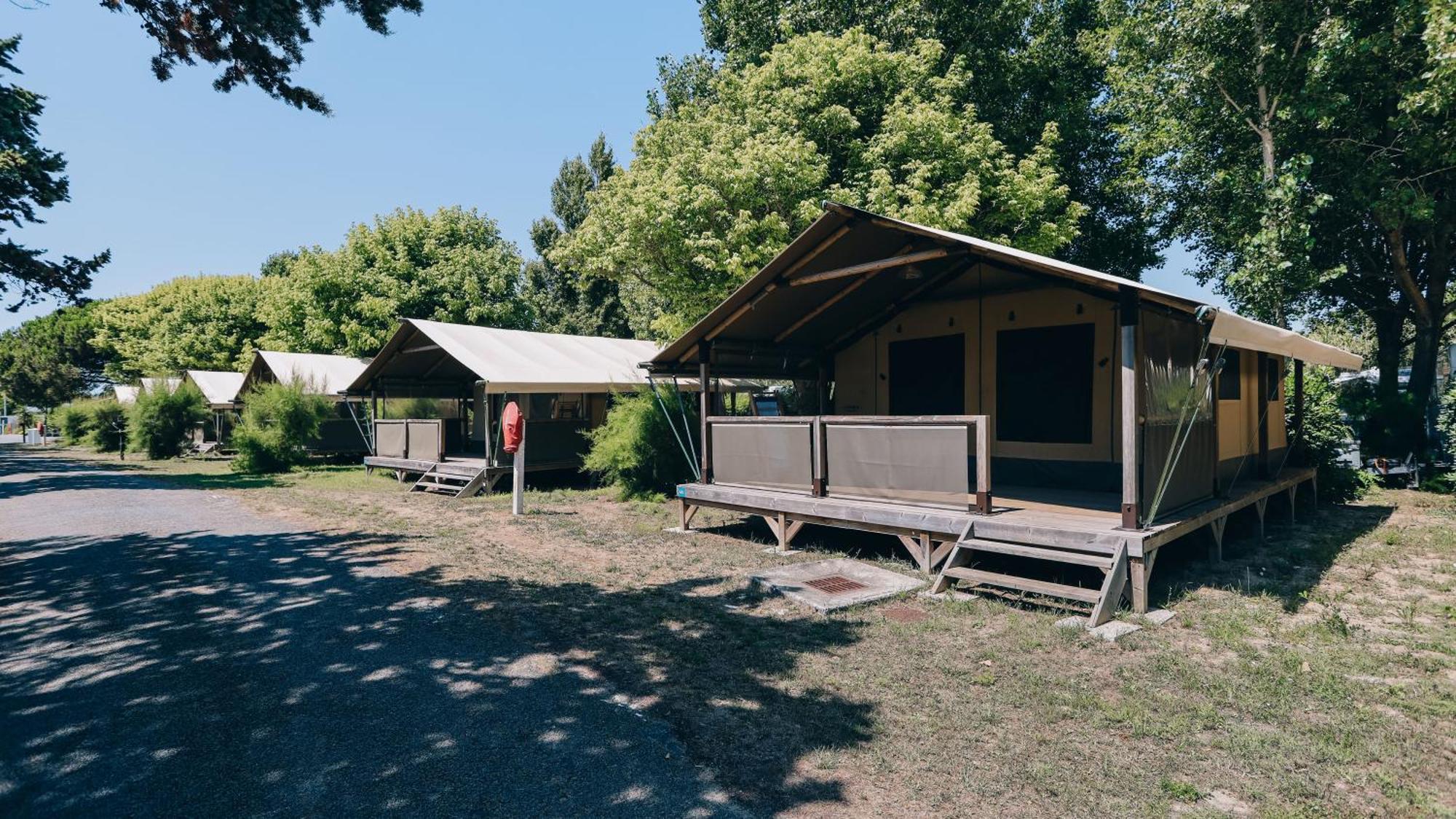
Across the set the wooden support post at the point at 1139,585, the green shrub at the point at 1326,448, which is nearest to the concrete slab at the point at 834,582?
the wooden support post at the point at 1139,585

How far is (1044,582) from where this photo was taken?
5984mm

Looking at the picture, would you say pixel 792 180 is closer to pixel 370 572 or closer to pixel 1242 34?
pixel 1242 34

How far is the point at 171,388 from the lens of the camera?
25359 mm

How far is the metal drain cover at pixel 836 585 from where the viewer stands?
249 inches

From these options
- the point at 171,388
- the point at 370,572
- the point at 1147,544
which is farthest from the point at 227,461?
the point at 1147,544

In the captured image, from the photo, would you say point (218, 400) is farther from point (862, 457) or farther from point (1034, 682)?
point (1034, 682)

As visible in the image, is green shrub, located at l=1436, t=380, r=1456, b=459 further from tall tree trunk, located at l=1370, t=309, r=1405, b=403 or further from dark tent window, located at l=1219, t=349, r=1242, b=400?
dark tent window, located at l=1219, t=349, r=1242, b=400

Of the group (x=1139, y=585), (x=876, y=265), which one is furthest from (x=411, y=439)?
(x=1139, y=585)

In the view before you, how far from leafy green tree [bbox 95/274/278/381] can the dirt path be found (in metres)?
32.5

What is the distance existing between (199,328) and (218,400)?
14.2m

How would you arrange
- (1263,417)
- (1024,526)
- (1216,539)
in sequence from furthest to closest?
(1263,417)
(1216,539)
(1024,526)

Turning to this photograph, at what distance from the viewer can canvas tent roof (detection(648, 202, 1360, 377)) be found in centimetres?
642

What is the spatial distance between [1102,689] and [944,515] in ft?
8.35

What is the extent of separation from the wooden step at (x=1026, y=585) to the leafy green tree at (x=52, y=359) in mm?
51514
